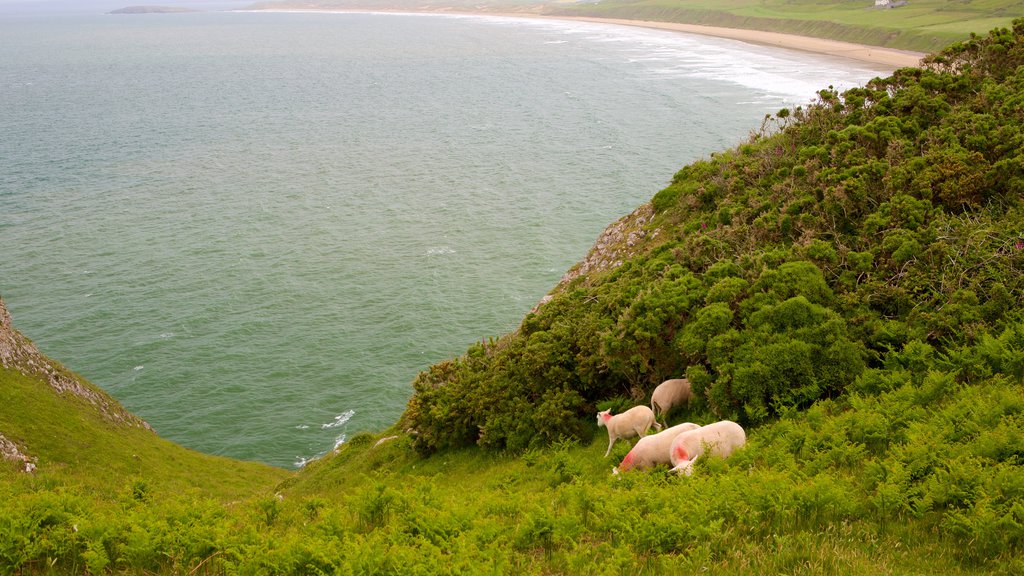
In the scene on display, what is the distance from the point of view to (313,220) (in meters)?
77.9

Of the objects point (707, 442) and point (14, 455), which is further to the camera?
point (14, 455)

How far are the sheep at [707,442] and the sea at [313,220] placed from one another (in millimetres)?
30878

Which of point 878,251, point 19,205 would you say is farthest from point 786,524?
point 19,205

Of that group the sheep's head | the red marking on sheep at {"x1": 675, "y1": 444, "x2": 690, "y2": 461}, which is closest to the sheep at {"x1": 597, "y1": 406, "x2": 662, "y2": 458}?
the red marking on sheep at {"x1": 675, "y1": 444, "x2": 690, "y2": 461}

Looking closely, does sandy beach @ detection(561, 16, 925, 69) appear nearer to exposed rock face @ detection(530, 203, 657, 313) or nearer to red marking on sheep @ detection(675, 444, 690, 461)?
exposed rock face @ detection(530, 203, 657, 313)

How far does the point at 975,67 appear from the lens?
105 ft

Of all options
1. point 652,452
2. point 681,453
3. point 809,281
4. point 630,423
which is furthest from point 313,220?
point 681,453

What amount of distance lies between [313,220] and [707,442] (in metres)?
66.4

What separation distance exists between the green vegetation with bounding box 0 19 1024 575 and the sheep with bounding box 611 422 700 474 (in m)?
0.91

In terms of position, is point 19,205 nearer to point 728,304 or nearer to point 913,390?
point 728,304

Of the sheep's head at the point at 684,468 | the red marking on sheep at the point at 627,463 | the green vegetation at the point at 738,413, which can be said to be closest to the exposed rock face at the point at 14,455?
the green vegetation at the point at 738,413

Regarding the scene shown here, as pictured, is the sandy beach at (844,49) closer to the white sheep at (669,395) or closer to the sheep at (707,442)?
the white sheep at (669,395)

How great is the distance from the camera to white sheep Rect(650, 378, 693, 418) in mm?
21406

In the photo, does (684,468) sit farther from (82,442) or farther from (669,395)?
(82,442)
